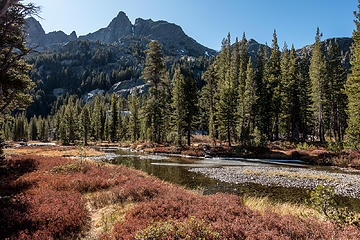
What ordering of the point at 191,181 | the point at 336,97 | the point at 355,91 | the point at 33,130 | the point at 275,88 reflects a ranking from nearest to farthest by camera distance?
the point at 191,181
the point at 355,91
the point at 275,88
the point at 336,97
the point at 33,130

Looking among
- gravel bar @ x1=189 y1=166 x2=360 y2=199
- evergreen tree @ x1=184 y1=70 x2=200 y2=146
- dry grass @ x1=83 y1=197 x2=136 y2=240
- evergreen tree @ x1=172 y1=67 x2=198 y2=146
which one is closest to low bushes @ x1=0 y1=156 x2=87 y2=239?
dry grass @ x1=83 y1=197 x2=136 y2=240

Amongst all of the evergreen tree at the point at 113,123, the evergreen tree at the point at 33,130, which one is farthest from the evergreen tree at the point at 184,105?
the evergreen tree at the point at 33,130

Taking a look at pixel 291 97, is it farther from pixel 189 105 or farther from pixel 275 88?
pixel 189 105

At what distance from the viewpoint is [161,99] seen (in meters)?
45.7

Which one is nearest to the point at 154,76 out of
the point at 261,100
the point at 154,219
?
the point at 261,100

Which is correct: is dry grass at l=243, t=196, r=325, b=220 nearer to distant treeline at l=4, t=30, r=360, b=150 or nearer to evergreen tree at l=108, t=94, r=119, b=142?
distant treeline at l=4, t=30, r=360, b=150

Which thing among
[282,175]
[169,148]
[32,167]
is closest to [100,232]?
[32,167]

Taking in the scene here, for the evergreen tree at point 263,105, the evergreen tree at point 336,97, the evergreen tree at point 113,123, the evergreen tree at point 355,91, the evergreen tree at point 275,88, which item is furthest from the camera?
the evergreen tree at point 113,123

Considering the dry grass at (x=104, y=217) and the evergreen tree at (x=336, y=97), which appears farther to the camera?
the evergreen tree at (x=336, y=97)

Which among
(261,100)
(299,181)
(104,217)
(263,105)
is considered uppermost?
(261,100)

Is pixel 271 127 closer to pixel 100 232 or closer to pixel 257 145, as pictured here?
pixel 257 145

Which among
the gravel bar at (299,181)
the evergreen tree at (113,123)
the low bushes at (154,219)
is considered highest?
the evergreen tree at (113,123)

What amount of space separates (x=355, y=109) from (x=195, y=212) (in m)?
25.6

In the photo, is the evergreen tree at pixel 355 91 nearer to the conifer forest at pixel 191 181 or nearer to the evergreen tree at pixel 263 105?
the conifer forest at pixel 191 181
